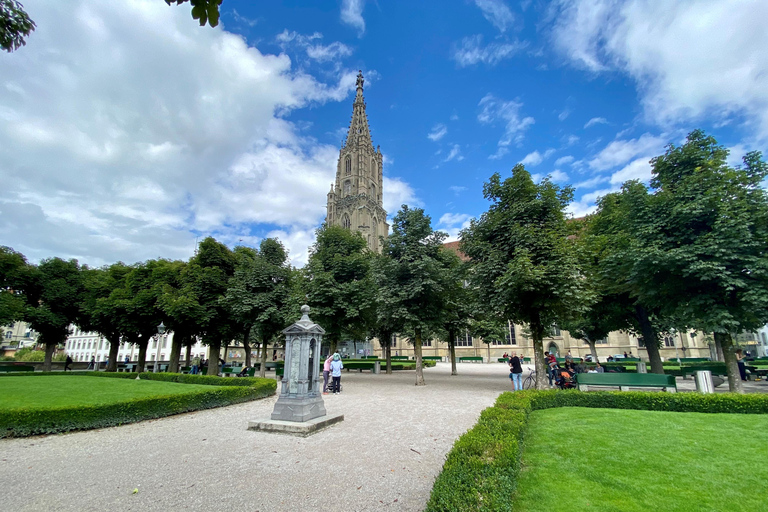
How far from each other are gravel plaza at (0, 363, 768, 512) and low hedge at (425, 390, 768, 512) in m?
0.95

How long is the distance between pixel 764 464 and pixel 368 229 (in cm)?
7716

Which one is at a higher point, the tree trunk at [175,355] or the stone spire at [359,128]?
the stone spire at [359,128]

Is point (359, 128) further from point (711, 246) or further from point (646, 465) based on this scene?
point (646, 465)

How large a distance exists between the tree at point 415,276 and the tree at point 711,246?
9487 millimetres

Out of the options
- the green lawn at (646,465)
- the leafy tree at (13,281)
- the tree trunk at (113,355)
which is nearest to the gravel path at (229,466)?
the green lawn at (646,465)

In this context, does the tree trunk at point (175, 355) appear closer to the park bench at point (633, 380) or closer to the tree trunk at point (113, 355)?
the tree trunk at point (113, 355)

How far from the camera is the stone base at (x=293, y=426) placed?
9.10 metres

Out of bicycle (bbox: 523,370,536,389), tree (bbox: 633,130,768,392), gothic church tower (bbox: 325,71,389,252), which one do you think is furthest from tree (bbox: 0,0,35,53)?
gothic church tower (bbox: 325,71,389,252)

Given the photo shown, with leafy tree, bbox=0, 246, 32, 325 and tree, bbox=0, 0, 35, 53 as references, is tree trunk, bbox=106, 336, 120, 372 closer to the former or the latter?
leafy tree, bbox=0, 246, 32, 325

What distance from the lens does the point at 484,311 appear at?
58.7ft

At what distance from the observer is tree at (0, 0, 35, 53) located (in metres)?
4.26

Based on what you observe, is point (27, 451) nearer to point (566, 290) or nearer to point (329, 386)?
point (329, 386)

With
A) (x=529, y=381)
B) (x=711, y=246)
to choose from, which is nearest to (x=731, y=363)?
(x=711, y=246)

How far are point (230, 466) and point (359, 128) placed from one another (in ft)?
318
